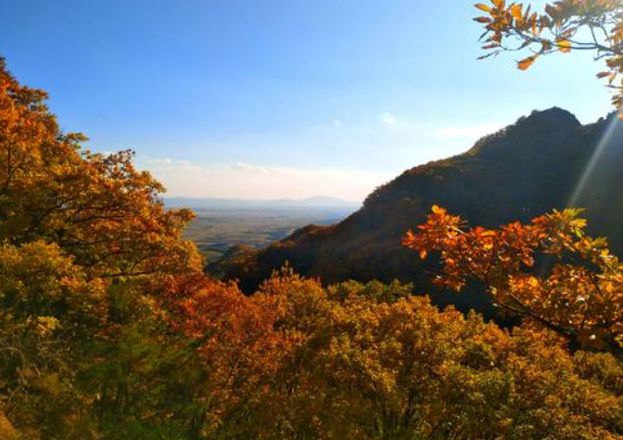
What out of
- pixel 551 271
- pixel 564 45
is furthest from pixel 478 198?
pixel 564 45

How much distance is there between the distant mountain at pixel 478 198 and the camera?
199 feet

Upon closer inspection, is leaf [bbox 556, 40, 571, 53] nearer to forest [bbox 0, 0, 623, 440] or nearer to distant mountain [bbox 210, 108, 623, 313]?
forest [bbox 0, 0, 623, 440]

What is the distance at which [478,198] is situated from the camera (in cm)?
7531

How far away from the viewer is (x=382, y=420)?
2009 centimetres

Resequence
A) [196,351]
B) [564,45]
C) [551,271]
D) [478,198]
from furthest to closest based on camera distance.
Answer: [478,198], [196,351], [551,271], [564,45]

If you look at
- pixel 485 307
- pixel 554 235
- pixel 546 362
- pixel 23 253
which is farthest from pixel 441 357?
pixel 485 307

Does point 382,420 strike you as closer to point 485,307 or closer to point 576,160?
point 485,307

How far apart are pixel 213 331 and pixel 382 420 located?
1087cm

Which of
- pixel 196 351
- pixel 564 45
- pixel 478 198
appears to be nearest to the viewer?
pixel 564 45

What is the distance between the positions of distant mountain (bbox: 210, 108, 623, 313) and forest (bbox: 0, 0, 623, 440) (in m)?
31.2

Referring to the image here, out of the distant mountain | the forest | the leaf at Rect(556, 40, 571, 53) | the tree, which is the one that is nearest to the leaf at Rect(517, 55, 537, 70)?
the leaf at Rect(556, 40, 571, 53)

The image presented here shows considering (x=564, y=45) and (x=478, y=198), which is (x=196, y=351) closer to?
(x=564, y=45)

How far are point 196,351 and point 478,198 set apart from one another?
200ft

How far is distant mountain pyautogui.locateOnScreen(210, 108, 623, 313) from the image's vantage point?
60656 mm
